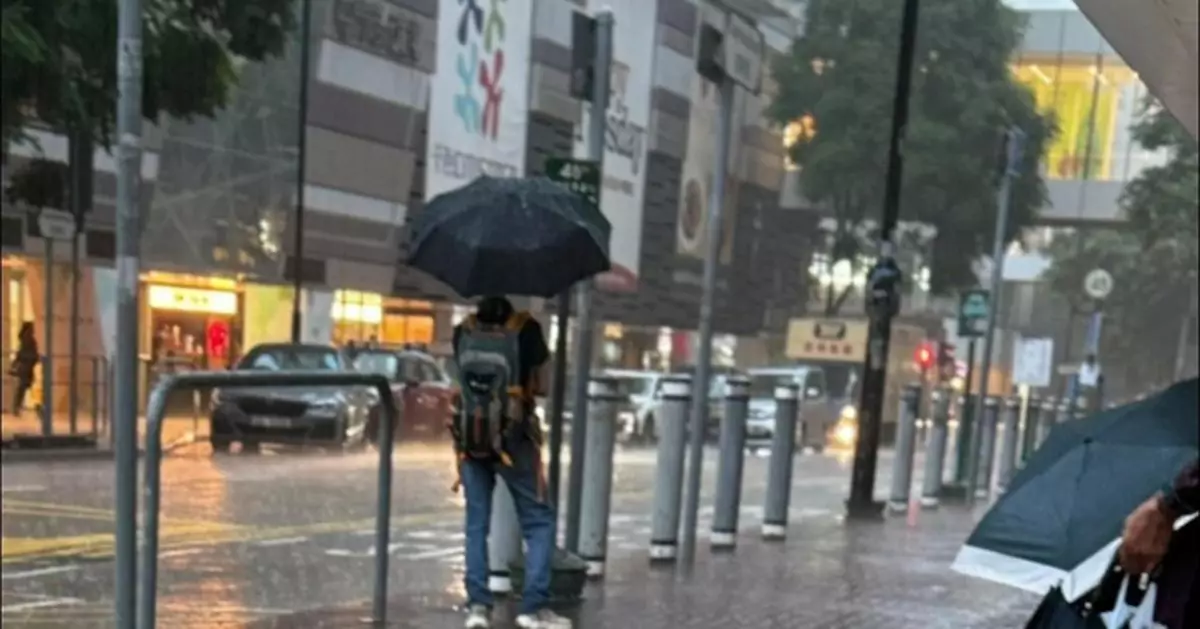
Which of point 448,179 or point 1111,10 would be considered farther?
point 448,179

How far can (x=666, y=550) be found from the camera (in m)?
8.63

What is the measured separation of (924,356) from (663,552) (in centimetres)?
1735

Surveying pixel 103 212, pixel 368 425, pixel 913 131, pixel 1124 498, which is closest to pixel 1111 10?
pixel 1124 498

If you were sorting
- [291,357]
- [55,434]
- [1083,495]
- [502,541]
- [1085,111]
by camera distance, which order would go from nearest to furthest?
[1083,495]
[502,541]
[291,357]
[55,434]
[1085,111]

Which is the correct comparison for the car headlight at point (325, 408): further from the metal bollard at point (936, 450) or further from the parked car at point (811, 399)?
the parked car at point (811, 399)

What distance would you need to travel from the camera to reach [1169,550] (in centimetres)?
342

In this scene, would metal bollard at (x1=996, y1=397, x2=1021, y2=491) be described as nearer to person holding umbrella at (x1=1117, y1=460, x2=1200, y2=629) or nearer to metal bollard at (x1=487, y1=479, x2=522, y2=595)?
metal bollard at (x1=487, y1=479, x2=522, y2=595)

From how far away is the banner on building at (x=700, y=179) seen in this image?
36.2ft

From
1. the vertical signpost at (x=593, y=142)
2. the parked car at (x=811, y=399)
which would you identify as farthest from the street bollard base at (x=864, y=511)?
the parked car at (x=811, y=399)

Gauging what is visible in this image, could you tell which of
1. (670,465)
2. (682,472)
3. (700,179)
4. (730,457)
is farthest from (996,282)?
(670,465)

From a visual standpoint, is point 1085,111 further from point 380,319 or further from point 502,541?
point 502,541

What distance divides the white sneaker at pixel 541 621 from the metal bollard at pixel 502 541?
62cm

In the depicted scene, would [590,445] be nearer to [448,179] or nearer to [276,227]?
[448,179]

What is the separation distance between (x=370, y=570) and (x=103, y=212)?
31.5 ft
